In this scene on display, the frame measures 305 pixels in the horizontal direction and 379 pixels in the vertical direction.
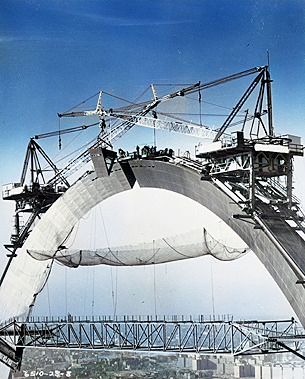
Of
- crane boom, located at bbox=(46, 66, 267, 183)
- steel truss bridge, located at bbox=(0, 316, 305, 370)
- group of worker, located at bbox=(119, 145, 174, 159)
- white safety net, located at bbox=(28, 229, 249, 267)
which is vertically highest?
crane boom, located at bbox=(46, 66, 267, 183)

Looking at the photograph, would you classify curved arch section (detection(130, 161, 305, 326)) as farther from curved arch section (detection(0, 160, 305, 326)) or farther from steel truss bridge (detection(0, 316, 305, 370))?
steel truss bridge (detection(0, 316, 305, 370))

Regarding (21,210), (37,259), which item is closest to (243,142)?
(37,259)

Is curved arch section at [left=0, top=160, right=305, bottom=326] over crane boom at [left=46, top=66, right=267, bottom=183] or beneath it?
beneath

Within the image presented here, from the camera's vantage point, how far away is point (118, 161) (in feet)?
100

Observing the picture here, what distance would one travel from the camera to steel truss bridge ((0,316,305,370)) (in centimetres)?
2323

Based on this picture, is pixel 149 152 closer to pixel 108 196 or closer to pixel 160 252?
pixel 108 196

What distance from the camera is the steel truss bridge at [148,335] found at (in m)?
23.2

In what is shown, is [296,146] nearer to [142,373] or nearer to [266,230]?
[266,230]

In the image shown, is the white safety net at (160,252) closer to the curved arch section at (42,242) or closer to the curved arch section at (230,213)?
the curved arch section at (230,213)

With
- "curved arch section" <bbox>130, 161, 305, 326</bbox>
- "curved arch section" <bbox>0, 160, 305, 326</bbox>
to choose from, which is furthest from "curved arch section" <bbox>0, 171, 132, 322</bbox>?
"curved arch section" <bbox>130, 161, 305, 326</bbox>

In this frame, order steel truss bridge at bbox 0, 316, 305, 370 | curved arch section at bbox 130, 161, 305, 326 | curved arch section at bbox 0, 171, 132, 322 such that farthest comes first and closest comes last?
curved arch section at bbox 0, 171, 132, 322, steel truss bridge at bbox 0, 316, 305, 370, curved arch section at bbox 130, 161, 305, 326

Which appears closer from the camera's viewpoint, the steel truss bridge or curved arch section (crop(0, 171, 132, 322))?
the steel truss bridge

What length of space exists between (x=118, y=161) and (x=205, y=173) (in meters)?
6.45

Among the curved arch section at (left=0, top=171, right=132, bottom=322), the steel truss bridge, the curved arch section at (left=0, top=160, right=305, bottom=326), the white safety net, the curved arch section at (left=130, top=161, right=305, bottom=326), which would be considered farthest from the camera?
the curved arch section at (left=0, top=171, right=132, bottom=322)
